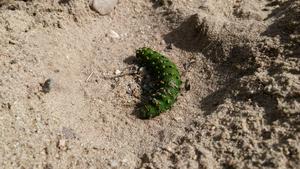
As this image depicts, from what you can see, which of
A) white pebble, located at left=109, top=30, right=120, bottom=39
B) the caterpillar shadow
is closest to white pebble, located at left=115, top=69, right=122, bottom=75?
the caterpillar shadow

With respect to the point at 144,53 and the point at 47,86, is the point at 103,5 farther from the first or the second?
the point at 47,86

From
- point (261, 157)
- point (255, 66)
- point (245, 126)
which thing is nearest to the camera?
point (261, 157)

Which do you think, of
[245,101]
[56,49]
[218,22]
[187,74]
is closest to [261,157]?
[245,101]

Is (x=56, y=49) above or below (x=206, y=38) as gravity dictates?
below

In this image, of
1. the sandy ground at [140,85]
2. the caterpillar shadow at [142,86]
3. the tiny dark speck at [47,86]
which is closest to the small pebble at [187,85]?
the sandy ground at [140,85]

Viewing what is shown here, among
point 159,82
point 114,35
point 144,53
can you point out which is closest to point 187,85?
point 159,82

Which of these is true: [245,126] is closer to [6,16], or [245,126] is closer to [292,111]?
[292,111]
